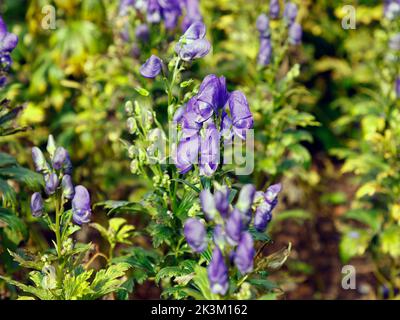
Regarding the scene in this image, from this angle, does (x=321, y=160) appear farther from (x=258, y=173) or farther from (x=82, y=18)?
(x=82, y=18)

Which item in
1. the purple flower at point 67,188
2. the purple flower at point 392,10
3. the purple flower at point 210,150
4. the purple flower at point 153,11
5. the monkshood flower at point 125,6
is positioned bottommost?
the purple flower at point 67,188

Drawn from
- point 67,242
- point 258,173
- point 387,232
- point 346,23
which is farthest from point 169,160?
point 346,23

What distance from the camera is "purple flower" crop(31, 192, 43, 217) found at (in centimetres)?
260

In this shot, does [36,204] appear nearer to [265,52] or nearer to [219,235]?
[219,235]

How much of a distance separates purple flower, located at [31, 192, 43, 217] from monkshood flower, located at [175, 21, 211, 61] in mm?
821

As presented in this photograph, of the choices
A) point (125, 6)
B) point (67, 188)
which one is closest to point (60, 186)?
point (67, 188)

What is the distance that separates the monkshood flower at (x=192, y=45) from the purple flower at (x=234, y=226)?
2.79 feet

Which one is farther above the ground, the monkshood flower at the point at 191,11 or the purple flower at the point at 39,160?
the monkshood flower at the point at 191,11

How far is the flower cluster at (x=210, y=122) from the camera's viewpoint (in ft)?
7.98

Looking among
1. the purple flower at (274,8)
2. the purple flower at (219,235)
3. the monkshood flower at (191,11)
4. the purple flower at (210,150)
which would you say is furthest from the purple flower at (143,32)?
the purple flower at (219,235)

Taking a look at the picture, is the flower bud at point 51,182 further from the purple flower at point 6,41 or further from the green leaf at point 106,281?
the purple flower at point 6,41

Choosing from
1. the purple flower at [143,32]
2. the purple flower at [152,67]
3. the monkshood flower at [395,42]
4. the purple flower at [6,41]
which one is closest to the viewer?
the purple flower at [152,67]

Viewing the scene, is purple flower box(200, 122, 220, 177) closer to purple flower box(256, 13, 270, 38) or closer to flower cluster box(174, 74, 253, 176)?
flower cluster box(174, 74, 253, 176)
